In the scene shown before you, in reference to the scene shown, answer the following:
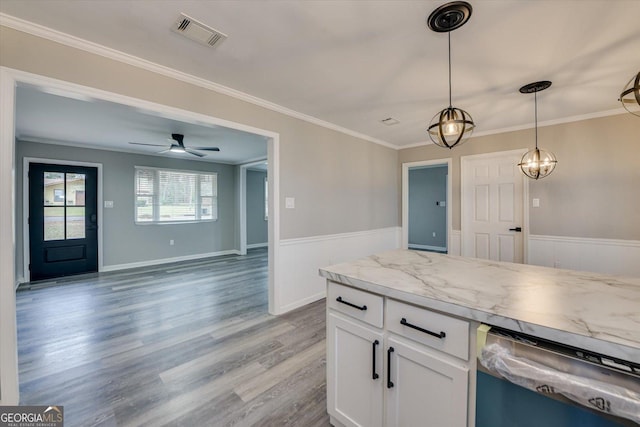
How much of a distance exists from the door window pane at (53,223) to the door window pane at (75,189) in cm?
22

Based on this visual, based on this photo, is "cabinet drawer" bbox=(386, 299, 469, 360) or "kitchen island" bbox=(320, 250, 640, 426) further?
"cabinet drawer" bbox=(386, 299, 469, 360)

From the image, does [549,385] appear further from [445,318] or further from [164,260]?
[164,260]

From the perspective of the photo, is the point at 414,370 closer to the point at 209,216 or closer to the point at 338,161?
the point at 338,161

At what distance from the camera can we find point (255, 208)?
797cm

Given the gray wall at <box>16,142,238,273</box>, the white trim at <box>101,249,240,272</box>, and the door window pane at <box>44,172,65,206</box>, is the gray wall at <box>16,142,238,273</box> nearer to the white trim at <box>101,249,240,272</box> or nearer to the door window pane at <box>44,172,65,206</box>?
the white trim at <box>101,249,240,272</box>

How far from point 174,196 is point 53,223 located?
2.09 metres

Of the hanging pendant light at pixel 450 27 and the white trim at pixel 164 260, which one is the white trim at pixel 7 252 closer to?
the hanging pendant light at pixel 450 27

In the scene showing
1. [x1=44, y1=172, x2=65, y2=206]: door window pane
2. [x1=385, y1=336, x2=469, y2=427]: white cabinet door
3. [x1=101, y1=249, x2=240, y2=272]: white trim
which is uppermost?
[x1=44, y1=172, x2=65, y2=206]: door window pane

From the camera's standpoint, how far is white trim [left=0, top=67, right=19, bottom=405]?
1638 mm

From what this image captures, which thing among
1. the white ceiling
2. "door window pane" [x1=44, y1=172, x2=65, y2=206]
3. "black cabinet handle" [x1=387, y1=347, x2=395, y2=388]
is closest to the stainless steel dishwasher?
"black cabinet handle" [x1=387, y1=347, x2=395, y2=388]

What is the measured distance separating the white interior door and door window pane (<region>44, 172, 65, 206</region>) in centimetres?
726

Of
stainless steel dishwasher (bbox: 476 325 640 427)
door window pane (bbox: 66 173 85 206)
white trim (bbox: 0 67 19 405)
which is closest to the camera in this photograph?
stainless steel dishwasher (bbox: 476 325 640 427)

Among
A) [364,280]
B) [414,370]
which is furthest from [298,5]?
[414,370]

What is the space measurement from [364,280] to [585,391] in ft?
2.67
